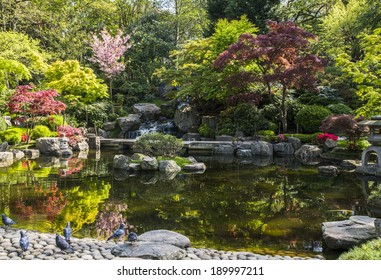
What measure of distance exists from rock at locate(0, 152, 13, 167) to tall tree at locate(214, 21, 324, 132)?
388 inches

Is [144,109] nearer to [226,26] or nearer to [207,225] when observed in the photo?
[226,26]

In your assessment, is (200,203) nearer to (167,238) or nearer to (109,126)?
(167,238)

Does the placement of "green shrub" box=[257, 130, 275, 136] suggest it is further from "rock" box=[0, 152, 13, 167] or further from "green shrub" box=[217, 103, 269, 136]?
"rock" box=[0, 152, 13, 167]

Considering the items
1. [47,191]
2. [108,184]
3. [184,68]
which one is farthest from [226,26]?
[47,191]

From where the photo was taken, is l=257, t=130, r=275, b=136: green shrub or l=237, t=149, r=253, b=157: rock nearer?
l=237, t=149, r=253, b=157: rock

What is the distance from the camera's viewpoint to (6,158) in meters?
14.4

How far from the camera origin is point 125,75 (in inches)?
1117

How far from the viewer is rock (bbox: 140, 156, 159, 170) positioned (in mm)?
12358

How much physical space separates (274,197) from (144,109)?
16036mm

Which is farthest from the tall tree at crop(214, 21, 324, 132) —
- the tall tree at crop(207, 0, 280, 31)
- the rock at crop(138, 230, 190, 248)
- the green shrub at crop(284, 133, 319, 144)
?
the rock at crop(138, 230, 190, 248)

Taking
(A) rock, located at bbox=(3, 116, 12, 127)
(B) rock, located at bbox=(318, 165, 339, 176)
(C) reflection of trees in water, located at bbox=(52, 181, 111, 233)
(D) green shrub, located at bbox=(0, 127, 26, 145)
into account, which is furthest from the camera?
(A) rock, located at bbox=(3, 116, 12, 127)

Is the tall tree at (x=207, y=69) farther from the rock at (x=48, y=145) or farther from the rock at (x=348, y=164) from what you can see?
the rock at (x=348, y=164)

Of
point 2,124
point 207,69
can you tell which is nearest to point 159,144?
point 207,69

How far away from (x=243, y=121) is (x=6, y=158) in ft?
36.9
